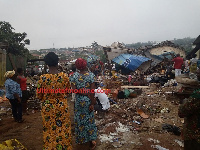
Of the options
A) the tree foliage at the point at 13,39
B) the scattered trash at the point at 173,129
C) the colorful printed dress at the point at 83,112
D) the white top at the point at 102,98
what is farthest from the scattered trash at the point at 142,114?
the tree foliage at the point at 13,39

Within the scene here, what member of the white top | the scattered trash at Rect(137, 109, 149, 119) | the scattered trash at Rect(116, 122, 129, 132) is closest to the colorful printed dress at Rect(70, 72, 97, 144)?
the scattered trash at Rect(116, 122, 129, 132)

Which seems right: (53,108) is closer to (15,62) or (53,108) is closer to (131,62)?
(15,62)

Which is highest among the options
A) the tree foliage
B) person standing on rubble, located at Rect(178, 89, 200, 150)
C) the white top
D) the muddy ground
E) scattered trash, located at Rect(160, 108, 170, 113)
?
the tree foliage

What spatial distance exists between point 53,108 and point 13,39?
18971 millimetres

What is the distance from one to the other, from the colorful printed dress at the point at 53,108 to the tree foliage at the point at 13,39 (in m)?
16.9

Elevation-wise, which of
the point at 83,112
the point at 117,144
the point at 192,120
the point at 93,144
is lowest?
the point at 117,144

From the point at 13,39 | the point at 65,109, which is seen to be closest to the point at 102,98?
the point at 65,109

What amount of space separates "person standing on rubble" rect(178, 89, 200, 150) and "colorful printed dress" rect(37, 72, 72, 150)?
1789 millimetres

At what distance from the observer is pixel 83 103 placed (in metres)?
3.45

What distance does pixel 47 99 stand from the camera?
2844mm

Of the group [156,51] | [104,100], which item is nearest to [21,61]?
[104,100]

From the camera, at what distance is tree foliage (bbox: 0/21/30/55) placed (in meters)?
17.8

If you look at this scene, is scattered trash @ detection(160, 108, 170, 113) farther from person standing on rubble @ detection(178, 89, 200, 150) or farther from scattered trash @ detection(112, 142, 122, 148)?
person standing on rubble @ detection(178, 89, 200, 150)

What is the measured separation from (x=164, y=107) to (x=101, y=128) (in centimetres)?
276
